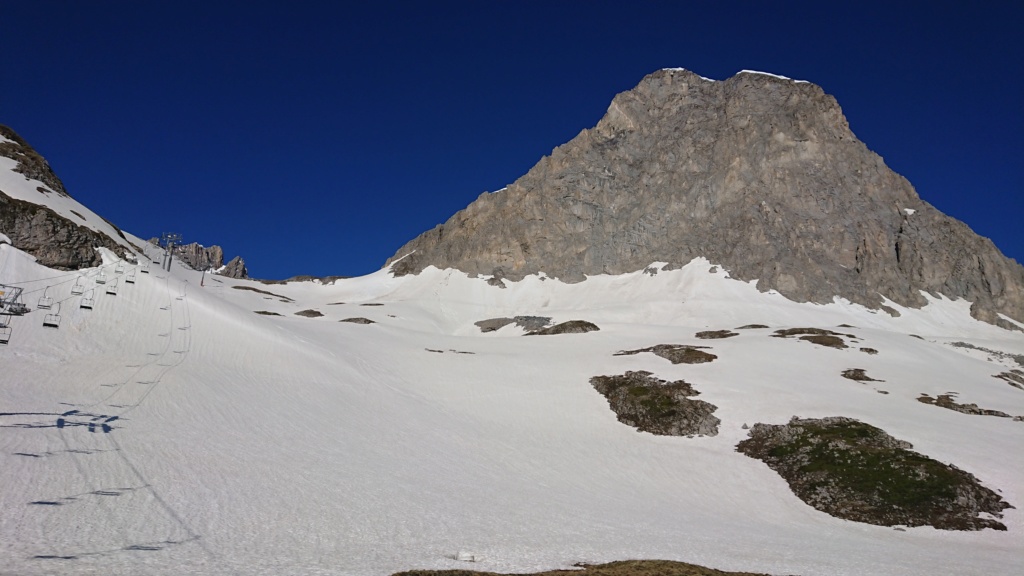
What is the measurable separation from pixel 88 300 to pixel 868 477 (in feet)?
222

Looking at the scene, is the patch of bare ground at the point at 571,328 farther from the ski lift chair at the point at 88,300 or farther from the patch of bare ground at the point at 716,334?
the ski lift chair at the point at 88,300

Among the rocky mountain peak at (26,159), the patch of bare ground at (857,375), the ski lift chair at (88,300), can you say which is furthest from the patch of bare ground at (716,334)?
the rocky mountain peak at (26,159)

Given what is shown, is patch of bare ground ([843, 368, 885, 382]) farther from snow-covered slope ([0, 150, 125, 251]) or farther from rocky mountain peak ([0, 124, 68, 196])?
rocky mountain peak ([0, 124, 68, 196])

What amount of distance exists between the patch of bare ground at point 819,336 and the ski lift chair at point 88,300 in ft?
316

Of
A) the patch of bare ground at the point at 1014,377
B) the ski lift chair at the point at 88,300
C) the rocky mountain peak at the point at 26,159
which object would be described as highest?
the rocky mountain peak at the point at 26,159

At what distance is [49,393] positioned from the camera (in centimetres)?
3231

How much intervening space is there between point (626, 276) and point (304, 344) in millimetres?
124937

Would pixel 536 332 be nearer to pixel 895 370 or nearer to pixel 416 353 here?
pixel 416 353

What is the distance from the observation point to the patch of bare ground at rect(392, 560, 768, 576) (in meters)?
17.1

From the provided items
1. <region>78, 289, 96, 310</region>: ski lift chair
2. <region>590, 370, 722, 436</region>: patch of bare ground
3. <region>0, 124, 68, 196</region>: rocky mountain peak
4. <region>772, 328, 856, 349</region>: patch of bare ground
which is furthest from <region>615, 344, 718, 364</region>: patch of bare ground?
<region>0, 124, 68, 196</region>: rocky mountain peak

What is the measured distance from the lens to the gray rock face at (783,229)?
161 meters

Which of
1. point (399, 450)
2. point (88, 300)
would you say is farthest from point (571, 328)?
point (88, 300)

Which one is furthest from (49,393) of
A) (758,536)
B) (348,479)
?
(758,536)

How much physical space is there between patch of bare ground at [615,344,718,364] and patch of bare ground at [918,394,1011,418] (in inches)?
922
